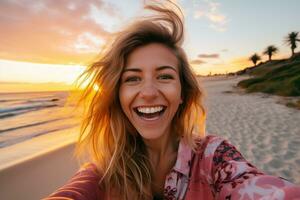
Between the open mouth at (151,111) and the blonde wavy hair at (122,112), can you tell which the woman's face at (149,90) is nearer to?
the open mouth at (151,111)

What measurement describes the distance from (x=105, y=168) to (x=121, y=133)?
35 cm

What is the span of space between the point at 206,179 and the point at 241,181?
397 mm

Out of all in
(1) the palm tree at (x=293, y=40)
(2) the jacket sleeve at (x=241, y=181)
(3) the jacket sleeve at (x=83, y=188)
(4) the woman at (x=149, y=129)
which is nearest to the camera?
(2) the jacket sleeve at (x=241, y=181)

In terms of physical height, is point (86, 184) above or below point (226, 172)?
below

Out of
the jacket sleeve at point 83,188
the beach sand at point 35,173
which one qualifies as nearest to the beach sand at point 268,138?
the jacket sleeve at point 83,188

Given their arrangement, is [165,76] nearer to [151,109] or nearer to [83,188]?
[151,109]

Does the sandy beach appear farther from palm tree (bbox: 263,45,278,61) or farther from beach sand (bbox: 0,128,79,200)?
palm tree (bbox: 263,45,278,61)

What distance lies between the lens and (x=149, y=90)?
6.74ft

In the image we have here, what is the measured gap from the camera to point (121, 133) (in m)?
2.44

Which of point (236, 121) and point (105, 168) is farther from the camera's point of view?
point (236, 121)

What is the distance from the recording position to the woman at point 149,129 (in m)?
1.89

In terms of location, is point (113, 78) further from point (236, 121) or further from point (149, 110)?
point (236, 121)

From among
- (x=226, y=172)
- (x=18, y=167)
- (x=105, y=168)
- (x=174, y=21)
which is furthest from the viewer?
(x=18, y=167)

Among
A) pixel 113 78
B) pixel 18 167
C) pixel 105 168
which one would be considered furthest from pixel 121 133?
pixel 18 167
